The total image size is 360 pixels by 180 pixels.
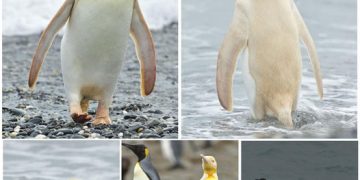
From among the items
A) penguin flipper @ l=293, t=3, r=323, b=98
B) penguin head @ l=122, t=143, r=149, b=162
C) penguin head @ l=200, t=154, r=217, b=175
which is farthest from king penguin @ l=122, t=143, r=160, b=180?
penguin flipper @ l=293, t=3, r=323, b=98

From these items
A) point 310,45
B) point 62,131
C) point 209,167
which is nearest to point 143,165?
point 209,167

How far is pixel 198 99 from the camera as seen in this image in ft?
16.1

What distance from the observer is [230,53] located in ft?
15.4

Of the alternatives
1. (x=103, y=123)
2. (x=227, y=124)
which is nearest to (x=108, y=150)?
(x=103, y=123)

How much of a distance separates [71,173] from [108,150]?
0.22m

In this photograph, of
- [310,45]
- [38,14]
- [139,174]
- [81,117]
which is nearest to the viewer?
[81,117]

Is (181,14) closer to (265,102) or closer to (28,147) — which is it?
(265,102)

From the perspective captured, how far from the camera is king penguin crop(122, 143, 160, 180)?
5.02 m

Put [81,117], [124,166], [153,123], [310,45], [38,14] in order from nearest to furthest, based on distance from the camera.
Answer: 1. [81,117]
2. [310,45]
3. [153,123]
4. [124,166]
5. [38,14]

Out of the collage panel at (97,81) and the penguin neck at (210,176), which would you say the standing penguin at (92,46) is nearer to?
the collage panel at (97,81)

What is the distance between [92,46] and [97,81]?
0.56 ft

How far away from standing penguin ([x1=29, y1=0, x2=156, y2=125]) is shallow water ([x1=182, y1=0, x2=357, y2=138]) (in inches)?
9.6

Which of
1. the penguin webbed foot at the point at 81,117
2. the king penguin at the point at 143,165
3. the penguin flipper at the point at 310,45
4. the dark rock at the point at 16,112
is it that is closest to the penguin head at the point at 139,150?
the king penguin at the point at 143,165

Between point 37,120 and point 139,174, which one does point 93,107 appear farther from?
point 139,174
